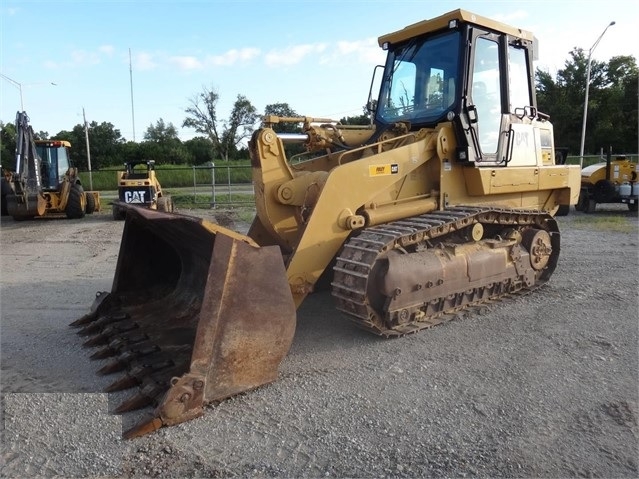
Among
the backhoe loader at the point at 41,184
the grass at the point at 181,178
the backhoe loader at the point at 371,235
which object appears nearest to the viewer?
the backhoe loader at the point at 371,235

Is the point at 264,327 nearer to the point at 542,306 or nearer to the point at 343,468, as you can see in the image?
the point at 343,468

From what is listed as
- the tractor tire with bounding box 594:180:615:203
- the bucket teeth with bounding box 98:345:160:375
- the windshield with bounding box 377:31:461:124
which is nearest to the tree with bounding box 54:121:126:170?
the tractor tire with bounding box 594:180:615:203

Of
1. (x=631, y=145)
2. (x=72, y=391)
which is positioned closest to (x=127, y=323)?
(x=72, y=391)

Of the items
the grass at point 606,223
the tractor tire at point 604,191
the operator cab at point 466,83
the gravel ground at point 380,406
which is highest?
the operator cab at point 466,83

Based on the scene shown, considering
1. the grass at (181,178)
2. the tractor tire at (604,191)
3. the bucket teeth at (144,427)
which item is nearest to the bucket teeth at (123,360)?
the bucket teeth at (144,427)

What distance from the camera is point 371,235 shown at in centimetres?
480

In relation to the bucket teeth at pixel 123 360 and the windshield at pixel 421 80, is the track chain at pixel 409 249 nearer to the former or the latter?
the windshield at pixel 421 80

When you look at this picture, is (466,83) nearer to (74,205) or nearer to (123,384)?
(123,384)

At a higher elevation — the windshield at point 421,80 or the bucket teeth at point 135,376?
the windshield at point 421,80

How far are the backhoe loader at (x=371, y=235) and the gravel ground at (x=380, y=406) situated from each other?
0.23 meters

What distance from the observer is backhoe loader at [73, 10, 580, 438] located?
3709 millimetres

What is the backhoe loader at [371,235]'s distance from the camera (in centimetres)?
371

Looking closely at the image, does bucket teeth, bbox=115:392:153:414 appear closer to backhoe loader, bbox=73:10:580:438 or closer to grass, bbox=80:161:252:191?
backhoe loader, bbox=73:10:580:438

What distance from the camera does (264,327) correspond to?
378cm
